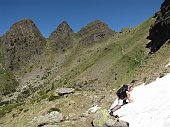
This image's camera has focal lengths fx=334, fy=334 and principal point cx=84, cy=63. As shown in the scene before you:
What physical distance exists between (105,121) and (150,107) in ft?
12.4

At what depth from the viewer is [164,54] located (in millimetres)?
52656

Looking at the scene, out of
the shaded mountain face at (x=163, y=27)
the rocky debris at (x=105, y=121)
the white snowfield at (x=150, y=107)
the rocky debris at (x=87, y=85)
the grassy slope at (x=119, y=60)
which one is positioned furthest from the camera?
the rocky debris at (x=87, y=85)

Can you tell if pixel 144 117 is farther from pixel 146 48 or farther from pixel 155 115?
pixel 146 48

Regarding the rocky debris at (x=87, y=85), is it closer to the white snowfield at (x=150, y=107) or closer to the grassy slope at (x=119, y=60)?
the grassy slope at (x=119, y=60)

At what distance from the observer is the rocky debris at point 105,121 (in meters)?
25.2

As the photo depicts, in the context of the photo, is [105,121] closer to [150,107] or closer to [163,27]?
[150,107]

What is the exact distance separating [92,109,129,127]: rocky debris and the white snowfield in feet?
1.91

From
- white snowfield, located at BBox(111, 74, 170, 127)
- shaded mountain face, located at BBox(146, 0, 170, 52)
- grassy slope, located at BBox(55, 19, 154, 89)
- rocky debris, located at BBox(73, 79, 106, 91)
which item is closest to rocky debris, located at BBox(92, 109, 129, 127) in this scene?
white snowfield, located at BBox(111, 74, 170, 127)

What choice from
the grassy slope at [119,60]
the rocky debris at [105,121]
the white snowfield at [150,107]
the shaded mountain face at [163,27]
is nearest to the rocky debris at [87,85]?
the grassy slope at [119,60]

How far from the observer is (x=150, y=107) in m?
26.0

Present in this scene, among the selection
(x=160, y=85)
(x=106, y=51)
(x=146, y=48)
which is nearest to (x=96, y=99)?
(x=160, y=85)

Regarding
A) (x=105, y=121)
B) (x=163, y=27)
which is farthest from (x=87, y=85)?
(x=105, y=121)

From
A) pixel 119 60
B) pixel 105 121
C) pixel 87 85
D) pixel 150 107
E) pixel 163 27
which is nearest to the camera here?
pixel 150 107

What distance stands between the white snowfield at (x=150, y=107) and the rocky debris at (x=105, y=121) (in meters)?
0.58
